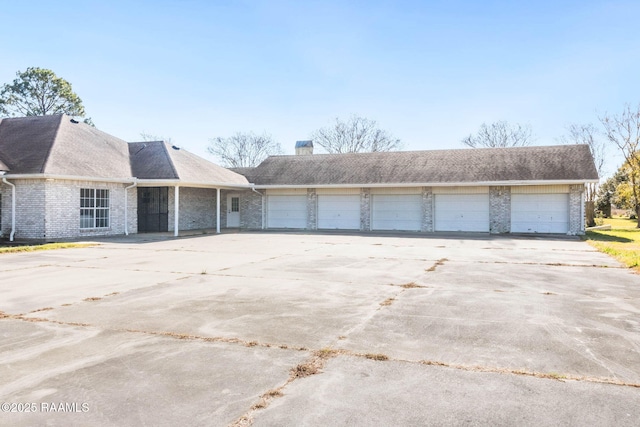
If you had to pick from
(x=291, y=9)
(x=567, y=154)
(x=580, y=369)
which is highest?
(x=291, y=9)

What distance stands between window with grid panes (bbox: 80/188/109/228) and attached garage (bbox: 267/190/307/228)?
962cm

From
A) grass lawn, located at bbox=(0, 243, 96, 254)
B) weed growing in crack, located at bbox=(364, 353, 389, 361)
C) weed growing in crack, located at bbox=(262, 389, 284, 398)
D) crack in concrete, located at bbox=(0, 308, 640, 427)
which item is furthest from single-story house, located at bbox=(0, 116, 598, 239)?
weed growing in crack, located at bbox=(262, 389, 284, 398)

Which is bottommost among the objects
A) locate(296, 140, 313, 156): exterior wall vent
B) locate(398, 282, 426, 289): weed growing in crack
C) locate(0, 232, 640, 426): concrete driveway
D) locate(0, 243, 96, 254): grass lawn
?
locate(0, 232, 640, 426): concrete driveway

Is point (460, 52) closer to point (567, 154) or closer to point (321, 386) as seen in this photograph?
point (567, 154)

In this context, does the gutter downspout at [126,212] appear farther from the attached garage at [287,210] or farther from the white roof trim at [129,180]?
the attached garage at [287,210]

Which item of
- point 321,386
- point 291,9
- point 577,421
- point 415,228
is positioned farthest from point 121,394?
point 415,228

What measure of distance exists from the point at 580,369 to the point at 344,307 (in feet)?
10.3

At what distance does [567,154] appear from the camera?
2355cm

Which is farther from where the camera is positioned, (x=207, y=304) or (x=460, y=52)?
(x=460, y=52)

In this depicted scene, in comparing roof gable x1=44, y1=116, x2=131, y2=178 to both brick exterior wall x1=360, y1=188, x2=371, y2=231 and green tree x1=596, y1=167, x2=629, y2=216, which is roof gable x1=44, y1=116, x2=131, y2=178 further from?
green tree x1=596, y1=167, x2=629, y2=216

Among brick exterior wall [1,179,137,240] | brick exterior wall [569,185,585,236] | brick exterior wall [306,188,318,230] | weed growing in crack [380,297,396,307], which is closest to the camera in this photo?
weed growing in crack [380,297,396,307]

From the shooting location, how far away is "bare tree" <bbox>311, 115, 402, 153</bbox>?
4747 centimetres

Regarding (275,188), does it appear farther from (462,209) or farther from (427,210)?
(462,209)

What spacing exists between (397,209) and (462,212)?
3.39 meters
